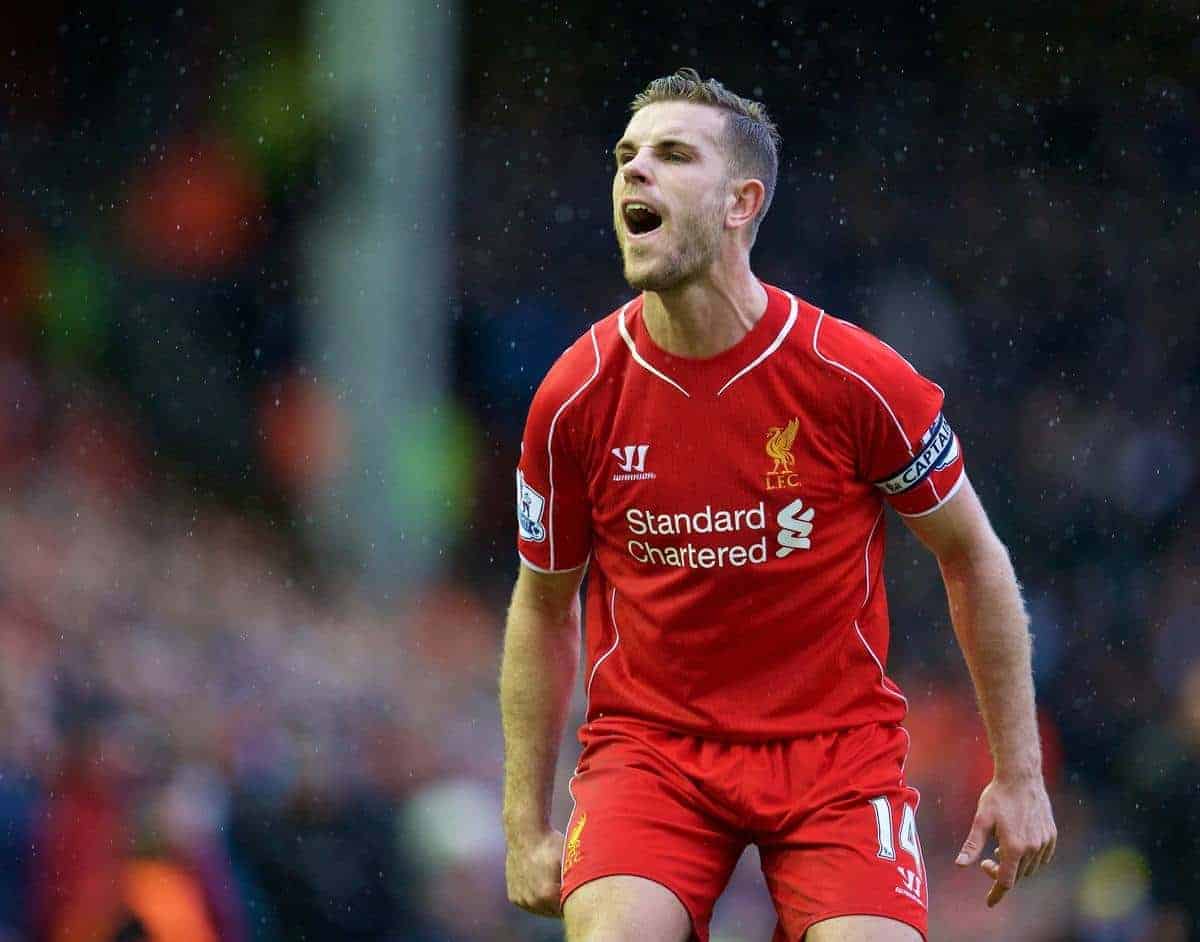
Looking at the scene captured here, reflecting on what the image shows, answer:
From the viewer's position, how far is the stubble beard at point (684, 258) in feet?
11.0

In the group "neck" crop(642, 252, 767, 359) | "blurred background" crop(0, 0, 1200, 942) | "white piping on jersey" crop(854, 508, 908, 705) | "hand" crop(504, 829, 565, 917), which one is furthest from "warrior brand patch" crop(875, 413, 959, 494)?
"blurred background" crop(0, 0, 1200, 942)

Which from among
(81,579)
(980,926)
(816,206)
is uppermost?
(816,206)

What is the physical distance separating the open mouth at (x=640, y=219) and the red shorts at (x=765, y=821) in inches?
36.0

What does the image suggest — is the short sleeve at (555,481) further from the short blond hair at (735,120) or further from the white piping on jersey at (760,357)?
the short blond hair at (735,120)

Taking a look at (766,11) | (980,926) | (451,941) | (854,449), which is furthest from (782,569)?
(766,11)

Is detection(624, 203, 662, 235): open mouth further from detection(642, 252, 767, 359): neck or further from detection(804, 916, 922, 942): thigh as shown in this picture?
detection(804, 916, 922, 942): thigh

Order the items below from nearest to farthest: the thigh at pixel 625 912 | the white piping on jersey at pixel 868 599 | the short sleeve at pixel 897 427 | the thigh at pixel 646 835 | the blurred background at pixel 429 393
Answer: the thigh at pixel 625 912 < the thigh at pixel 646 835 < the short sleeve at pixel 897 427 < the white piping on jersey at pixel 868 599 < the blurred background at pixel 429 393

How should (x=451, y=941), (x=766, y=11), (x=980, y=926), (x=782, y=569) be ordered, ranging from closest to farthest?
(x=782, y=569)
(x=451, y=941)
(x=980, y=926)
(x=766, y=11)

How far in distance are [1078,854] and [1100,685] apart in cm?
64

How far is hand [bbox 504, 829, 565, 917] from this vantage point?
134 inches

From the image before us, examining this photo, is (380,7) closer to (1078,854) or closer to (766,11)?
(766,11)

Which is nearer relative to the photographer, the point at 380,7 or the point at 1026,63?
the point at 380,7

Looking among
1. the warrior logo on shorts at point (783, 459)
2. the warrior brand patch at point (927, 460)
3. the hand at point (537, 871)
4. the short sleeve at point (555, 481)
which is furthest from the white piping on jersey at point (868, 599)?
the hand at point (537, 871)

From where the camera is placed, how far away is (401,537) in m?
6.87
